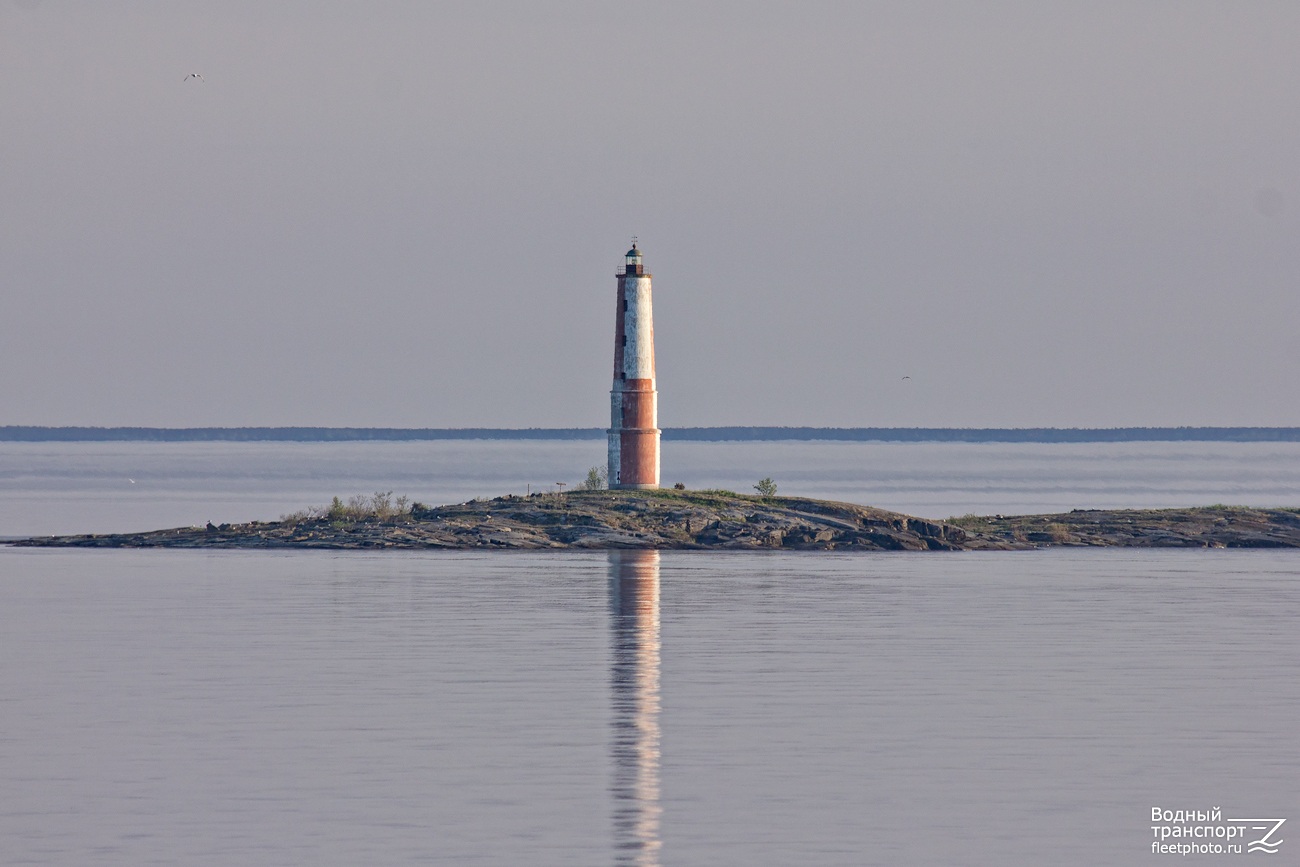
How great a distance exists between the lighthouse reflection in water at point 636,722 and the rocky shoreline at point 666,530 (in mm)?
16812

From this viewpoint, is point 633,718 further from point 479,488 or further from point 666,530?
point 479,488

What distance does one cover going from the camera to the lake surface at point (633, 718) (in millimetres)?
21625

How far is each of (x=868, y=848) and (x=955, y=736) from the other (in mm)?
7206

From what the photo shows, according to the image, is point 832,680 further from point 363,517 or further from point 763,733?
point 363,517

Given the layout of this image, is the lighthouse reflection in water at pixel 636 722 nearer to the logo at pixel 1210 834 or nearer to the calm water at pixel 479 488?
the logo at pixel 1210 834

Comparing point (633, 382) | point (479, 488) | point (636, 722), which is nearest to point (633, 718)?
point (636, 722)

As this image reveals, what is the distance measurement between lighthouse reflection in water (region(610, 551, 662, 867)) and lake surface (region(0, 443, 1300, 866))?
0.08 m

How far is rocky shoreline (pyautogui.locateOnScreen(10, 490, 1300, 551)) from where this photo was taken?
7044 cm

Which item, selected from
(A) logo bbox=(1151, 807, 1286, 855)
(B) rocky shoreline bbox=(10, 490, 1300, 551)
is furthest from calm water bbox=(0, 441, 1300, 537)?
(A) logo bbox=(1151, 807, 1286, 855)

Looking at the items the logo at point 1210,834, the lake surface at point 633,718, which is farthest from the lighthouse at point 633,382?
the logo at point 1210,834

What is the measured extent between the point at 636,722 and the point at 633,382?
46.7 metres

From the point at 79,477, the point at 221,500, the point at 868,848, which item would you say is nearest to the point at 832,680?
the point at 868,848

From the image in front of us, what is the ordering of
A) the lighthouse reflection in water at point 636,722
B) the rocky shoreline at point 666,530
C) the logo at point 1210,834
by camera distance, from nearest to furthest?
the logo at point 1210,834, the lighthouse reflection in water at point 636,722, the rocky shoreline at point 666,530

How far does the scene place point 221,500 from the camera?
389 feet
